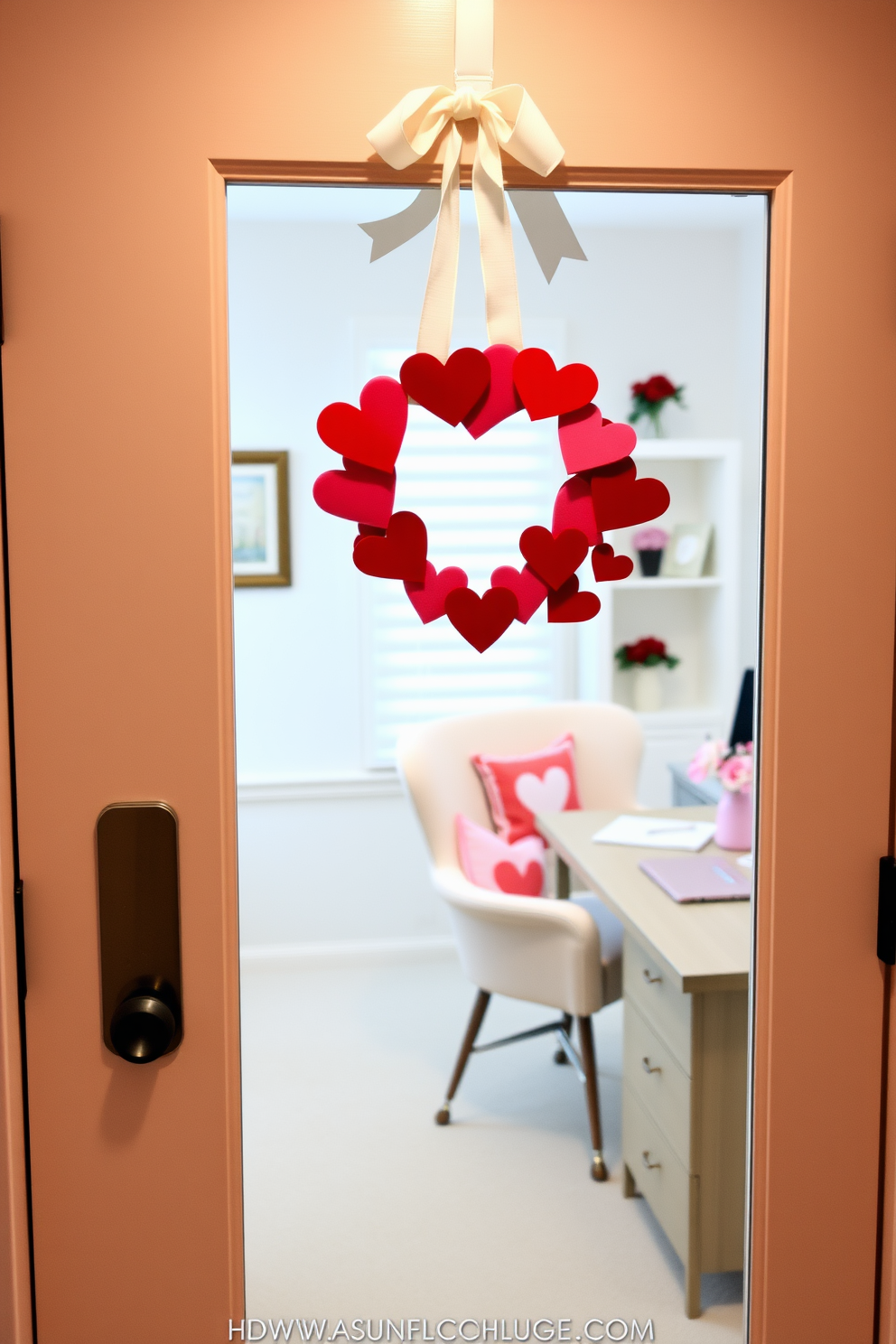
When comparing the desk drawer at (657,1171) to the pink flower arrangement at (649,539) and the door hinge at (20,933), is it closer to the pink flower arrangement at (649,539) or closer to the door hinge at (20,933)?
the door hinge at (20,933)

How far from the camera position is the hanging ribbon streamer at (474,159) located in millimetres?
803

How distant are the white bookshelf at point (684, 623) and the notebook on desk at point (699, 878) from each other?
102cm

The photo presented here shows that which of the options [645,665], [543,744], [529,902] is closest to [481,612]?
[529,902]

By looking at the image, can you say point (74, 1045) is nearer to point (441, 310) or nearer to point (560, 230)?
point (441, 310)

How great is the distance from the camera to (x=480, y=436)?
2.81ft

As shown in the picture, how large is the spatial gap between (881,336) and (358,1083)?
5.51 ft

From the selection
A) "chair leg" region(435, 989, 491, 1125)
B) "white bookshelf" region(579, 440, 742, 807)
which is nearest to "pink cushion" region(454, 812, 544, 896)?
"chair leg" region(435, 989, 491, 1125)

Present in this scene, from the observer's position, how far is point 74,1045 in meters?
0.89

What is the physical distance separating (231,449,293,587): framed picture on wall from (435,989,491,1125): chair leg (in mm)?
1376

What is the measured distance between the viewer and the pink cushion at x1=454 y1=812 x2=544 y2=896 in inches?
91.6

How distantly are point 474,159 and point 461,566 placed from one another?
2244mm

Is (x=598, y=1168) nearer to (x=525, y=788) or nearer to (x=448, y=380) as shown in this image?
(x=525, y=788)

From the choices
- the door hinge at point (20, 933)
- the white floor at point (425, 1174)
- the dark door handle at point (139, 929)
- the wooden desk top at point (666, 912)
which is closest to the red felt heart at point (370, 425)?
the dark door handle at point (139, 929)

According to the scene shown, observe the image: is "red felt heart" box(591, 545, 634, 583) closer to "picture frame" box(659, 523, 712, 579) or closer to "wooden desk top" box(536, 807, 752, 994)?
"wooden desk top" box(536, 807, 752, 994)
